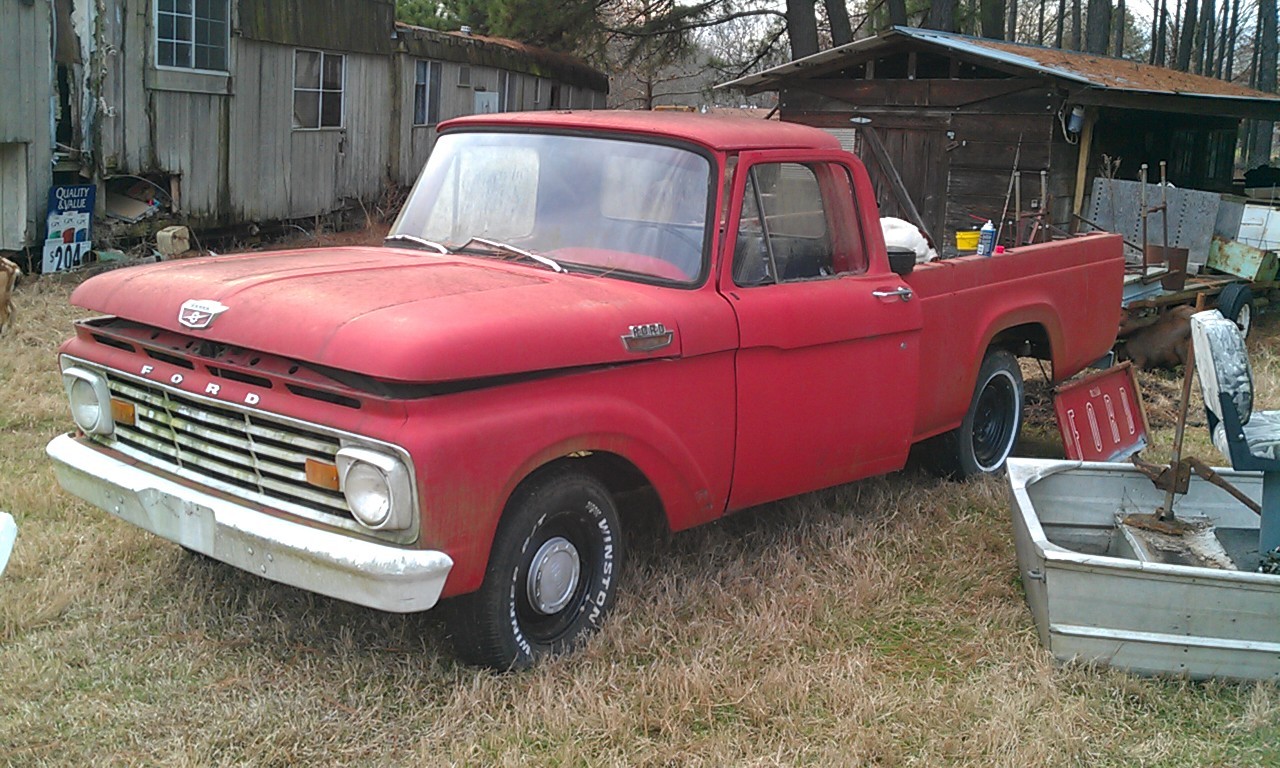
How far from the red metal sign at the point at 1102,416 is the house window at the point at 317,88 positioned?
10876 millimetres

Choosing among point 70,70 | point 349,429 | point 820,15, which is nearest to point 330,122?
point 70,70

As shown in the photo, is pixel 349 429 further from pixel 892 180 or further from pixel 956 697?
pixel 892 180

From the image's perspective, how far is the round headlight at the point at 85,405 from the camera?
4430mm

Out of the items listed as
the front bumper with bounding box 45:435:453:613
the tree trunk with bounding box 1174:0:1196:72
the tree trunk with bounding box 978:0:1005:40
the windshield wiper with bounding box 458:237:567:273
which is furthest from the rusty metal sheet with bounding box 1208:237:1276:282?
the tree trunk with bounding box 1174:0:1196:72

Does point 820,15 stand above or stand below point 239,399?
above

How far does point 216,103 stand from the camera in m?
13.3

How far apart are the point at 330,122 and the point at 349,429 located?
1313 centimetres

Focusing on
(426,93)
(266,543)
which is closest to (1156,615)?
(266,543)

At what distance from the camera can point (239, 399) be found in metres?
3.86

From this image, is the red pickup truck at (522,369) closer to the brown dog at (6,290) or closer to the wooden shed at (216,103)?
the brown dog at (6,290)

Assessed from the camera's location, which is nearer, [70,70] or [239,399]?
[239,399]

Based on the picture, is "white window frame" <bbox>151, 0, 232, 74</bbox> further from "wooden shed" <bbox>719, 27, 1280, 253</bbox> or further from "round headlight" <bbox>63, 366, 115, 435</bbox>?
"round headlight" <bbox>63, 366, 115, 435</bbox>

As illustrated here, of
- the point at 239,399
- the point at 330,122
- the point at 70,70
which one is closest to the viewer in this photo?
the point at 239,399

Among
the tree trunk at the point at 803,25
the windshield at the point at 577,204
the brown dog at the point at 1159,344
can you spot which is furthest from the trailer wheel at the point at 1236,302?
the tree trunk at the point at 803,25
